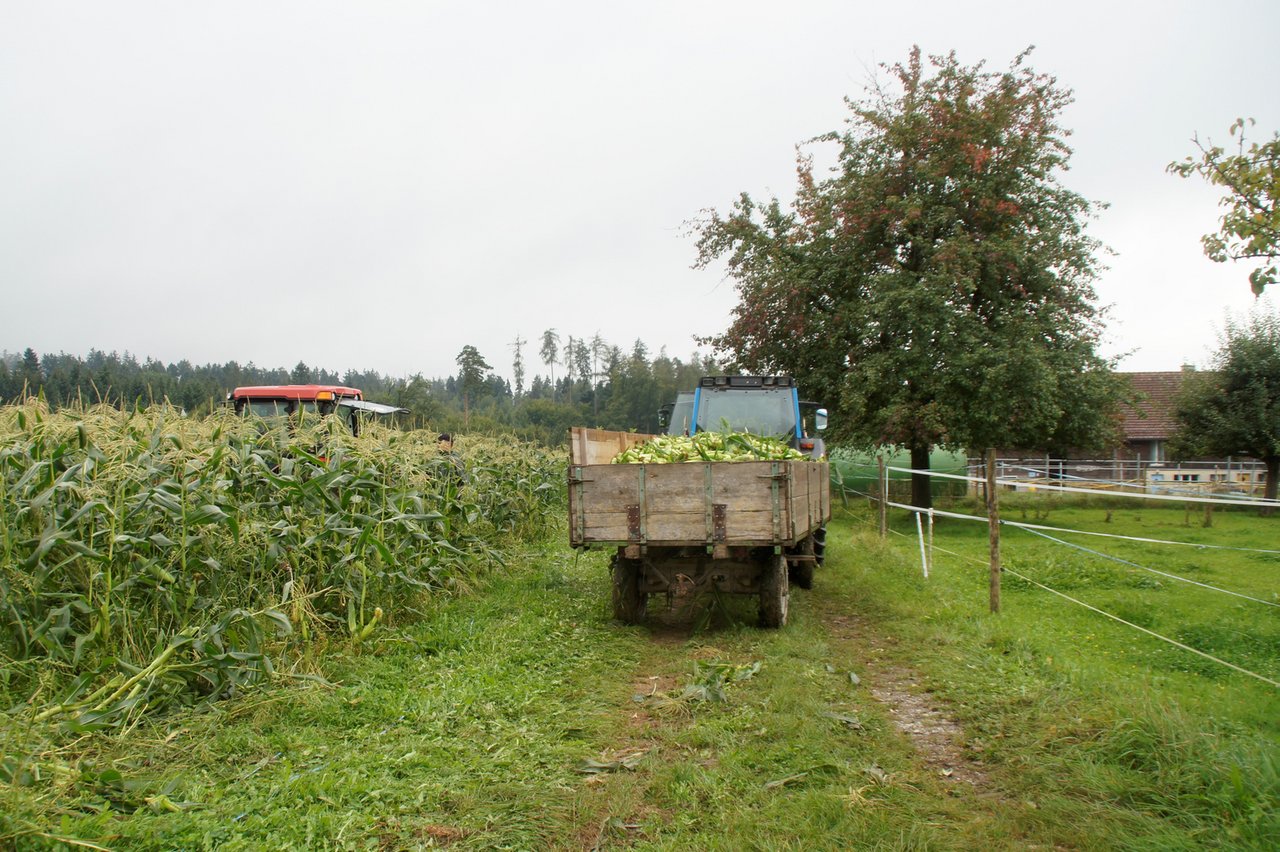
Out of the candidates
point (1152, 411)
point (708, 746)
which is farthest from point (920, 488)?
point (1152, 411)

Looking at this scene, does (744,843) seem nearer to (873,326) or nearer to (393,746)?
(393,746)

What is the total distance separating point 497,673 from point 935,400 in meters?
14.0

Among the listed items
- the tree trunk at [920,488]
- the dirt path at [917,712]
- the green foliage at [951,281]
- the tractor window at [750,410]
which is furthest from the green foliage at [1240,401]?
the dirt path at [917,712]

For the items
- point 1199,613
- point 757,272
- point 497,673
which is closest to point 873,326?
point 757,272

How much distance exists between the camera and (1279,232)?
5102mm

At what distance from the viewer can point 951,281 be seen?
16.9m

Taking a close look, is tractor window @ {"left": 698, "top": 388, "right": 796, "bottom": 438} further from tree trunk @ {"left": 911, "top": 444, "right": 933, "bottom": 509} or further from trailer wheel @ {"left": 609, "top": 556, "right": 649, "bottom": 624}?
tree trunk @ {"left": 911, "top": 444, "right": 933, "bottom": 509}

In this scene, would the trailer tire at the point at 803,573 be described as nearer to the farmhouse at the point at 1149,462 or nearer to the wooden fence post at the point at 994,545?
the wooden fence post at the point at 994,545

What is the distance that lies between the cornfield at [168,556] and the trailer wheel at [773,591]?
3.11 m

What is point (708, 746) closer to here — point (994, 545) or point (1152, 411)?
point (994, 545)

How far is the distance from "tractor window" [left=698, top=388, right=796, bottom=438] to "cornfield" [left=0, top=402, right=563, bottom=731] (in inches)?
218

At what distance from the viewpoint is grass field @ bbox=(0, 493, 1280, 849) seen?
345 centimetres

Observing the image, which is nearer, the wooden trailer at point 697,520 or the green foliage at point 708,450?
the wooden trailer at point 697,520

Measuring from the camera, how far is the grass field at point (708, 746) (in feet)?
11.3
